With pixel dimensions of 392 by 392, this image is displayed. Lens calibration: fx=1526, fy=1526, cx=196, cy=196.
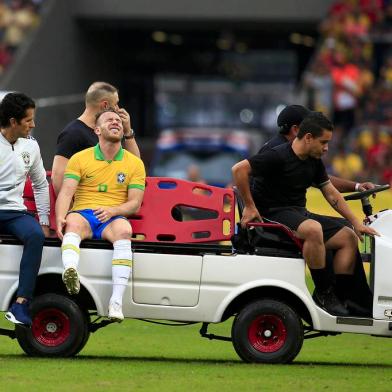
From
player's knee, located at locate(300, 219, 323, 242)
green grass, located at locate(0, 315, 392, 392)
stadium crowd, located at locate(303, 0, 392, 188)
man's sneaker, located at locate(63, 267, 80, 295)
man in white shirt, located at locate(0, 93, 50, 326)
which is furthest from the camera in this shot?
stadium crowd, located at locate(303, 0, 392, 188)

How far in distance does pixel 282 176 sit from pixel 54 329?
198 centimetres

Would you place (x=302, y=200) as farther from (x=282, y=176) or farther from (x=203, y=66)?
(x=203, y=66)

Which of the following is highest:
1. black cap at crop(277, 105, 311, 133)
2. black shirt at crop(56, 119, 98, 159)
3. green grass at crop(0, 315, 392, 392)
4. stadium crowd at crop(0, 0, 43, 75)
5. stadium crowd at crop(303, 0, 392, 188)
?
stadium crowd at crop(0, 0, 43, 75)

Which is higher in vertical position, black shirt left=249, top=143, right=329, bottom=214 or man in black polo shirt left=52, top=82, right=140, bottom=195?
man in black polo shirt left=52, top=82, right=140, bottom=195

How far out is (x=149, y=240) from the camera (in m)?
11.1

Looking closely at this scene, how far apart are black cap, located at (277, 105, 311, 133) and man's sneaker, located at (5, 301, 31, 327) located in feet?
7.92

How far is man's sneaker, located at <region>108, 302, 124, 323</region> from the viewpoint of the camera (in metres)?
10.5

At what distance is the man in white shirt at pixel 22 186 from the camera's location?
34.9ft

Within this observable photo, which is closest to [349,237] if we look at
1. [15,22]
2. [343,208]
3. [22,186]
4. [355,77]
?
[343,208]

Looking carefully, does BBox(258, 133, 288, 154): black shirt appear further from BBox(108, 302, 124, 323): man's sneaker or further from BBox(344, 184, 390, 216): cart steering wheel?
BBox(108, 302, 124, 323): man's sneaker

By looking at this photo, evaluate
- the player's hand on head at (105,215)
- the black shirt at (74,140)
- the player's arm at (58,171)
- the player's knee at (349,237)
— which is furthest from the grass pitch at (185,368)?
the black shirt at (74,140)

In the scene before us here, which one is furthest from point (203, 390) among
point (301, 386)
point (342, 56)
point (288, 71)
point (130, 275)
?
point (288, 71)

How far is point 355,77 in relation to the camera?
105ft

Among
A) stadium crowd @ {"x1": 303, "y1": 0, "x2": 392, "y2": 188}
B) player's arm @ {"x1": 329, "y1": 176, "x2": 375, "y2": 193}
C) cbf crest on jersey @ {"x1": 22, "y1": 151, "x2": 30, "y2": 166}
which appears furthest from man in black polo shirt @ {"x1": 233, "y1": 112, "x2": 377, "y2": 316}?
stadium crowd @ {"x1": 303, "y1": 0, "x2": 392, "y2": 188}
